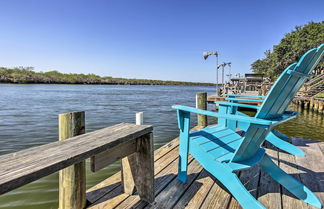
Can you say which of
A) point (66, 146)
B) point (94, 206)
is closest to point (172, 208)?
point (94, 206)

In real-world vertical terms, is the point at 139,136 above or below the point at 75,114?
below

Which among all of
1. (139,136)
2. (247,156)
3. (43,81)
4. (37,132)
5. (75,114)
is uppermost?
(43,81)

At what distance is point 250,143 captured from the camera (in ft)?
5.31

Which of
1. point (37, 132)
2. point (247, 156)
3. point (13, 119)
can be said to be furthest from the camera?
point (13, 119)

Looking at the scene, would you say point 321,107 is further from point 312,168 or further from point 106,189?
point 106,189

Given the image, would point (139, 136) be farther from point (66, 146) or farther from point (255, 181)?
point (255, 181)

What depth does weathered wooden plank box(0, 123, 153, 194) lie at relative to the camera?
2.65 ft

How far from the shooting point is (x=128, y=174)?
6.10 ft

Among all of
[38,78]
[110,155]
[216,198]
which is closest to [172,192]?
[216,198]

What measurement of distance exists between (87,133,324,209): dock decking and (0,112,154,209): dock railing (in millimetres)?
145

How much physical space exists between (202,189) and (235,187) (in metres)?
0.48

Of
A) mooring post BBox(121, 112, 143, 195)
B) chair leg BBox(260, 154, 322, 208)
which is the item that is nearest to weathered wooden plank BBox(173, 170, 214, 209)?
mooring post BBox(121, 112, 143, 195)

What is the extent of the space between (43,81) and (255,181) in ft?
181

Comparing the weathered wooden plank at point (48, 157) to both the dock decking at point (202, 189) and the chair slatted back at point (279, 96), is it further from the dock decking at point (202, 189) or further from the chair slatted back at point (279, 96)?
the chair slatted back at point (279, 96)
